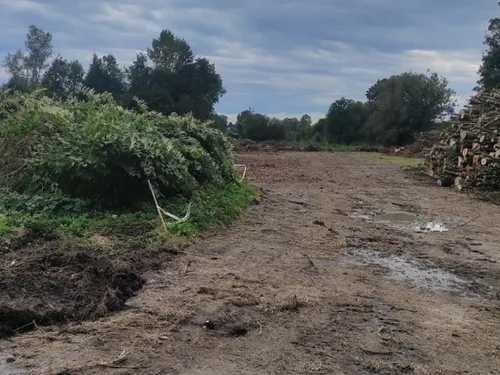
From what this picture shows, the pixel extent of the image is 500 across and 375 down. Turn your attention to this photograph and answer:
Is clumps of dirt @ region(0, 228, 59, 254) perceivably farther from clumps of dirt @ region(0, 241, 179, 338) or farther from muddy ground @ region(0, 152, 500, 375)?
muddy ground @ region(0, 152, 500, 375)

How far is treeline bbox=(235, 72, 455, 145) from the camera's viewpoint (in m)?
42.2

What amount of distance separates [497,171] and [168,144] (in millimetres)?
8685

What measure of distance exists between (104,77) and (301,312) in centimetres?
5154

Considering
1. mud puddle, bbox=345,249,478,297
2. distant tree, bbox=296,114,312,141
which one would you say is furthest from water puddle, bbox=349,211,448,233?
distant tree, bbox=296,114,312,141

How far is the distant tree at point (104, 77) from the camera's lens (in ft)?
171

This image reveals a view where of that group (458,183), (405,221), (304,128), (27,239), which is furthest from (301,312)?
(304,128)

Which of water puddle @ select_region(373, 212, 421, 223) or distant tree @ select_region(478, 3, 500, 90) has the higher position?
distant tree @ select_region(478, 3, 500, 90)

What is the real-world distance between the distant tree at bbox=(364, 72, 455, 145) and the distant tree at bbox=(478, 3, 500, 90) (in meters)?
2.60

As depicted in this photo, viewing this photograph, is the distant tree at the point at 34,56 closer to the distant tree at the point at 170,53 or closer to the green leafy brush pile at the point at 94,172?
the distant tree at the point at 170,53

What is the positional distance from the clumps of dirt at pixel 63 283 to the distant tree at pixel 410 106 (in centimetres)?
3900

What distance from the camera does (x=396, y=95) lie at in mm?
42906

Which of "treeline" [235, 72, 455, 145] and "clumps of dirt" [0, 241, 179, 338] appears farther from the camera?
"treeline" [235, 72, 455, 145]

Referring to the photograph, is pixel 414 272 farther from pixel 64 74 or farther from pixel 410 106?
pixel 64 74

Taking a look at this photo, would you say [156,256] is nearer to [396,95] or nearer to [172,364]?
[172,364]
